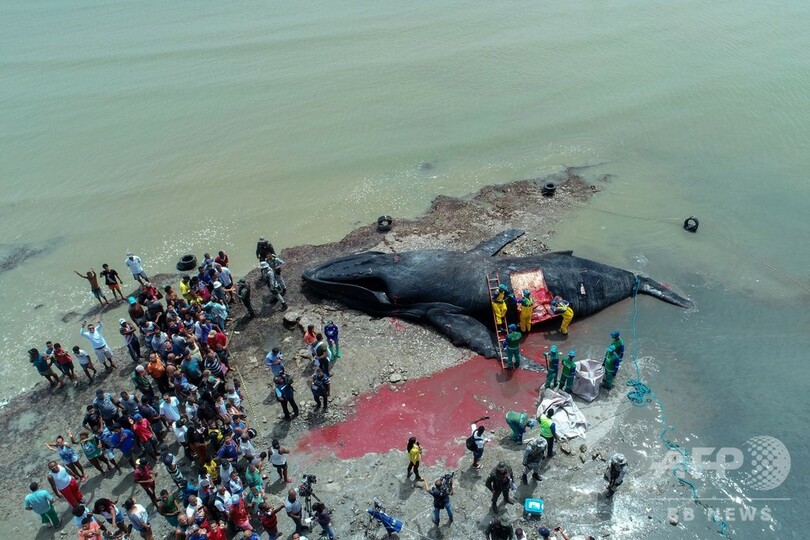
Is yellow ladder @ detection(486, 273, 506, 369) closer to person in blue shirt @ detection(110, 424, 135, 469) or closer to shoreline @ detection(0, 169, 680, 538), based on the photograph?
shoreline @ detection(0, 169, 680, 538)

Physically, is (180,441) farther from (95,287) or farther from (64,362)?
(95,287)

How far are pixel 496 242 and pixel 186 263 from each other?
12.1m

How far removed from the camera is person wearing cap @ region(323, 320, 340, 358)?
632 inches

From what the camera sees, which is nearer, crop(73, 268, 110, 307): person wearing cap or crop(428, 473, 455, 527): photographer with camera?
crop(428, 473, 455, 527): photographer with camera

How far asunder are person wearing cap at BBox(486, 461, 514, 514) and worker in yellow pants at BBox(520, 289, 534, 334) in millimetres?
6068

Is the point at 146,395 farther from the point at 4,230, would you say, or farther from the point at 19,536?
the point at 4,230

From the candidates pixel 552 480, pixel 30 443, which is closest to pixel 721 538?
pixel 552 480

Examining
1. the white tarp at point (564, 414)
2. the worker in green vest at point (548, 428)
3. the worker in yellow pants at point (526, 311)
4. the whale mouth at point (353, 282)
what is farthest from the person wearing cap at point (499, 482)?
the whale mouth at point (353, 282)

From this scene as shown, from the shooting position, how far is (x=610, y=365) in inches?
582

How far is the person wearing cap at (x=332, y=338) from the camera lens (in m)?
16.0

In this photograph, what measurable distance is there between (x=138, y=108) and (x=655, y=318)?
2978 cm

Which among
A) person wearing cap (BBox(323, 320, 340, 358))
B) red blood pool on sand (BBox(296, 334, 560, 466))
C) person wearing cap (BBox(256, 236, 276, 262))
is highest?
person wearing cap (BBox(256, 236, 276, 262))

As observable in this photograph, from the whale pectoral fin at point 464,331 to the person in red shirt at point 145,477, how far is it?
899cm

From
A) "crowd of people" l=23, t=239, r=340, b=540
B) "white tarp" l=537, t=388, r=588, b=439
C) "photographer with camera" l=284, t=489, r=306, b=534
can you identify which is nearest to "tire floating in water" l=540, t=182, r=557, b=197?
"white tarp" l=537, t=388, r=588, b=439
